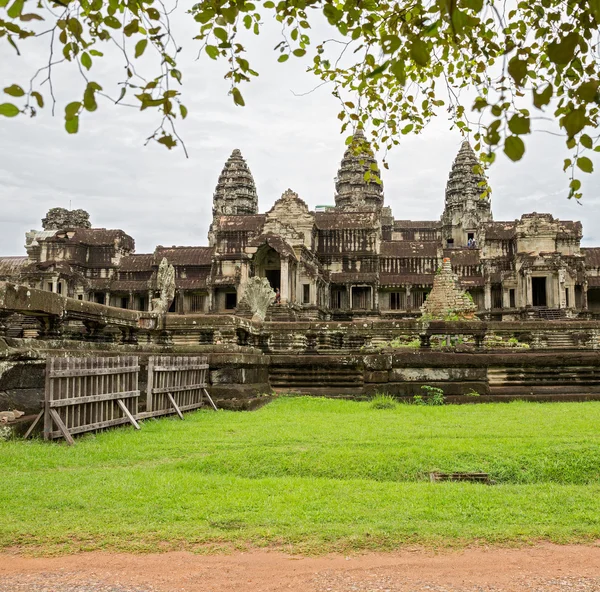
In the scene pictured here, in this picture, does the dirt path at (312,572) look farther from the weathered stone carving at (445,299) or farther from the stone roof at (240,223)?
the stone roof at (240,223)

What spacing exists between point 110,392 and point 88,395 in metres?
0.47

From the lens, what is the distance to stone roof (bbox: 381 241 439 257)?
4169cm

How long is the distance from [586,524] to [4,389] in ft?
20.2

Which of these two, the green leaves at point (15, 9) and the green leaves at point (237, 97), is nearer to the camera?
the green leaves at point (15, 9)

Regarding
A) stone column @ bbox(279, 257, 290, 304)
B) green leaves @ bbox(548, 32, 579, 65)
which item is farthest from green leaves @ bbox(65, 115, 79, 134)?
stone column @ bbox(279, 257, 290, 304)

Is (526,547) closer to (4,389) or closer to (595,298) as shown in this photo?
(4,389)

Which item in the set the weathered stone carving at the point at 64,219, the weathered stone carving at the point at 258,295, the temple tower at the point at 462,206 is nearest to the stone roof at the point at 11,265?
the weathered stone carving at the point at 64,219

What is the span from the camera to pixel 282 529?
171 inches

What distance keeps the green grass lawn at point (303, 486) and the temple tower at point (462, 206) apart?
163 ft

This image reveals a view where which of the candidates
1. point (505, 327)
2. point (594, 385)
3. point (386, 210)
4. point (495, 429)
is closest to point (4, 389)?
point (495, 429)

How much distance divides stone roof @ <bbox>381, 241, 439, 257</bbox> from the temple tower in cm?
1408

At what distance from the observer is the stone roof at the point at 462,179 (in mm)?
57844

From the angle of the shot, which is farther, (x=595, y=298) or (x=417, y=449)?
(x=595, y=298)

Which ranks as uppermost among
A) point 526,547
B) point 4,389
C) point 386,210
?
point 386,210
